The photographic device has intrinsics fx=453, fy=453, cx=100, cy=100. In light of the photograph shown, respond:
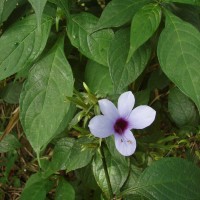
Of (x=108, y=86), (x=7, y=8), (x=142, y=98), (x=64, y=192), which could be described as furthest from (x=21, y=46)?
(x=64, y=192)

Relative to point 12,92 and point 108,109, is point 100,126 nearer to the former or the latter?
point 108,109

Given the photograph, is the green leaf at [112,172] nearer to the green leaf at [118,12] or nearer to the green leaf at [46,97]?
the green leaf at [46,97]

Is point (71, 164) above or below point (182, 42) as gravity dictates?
below

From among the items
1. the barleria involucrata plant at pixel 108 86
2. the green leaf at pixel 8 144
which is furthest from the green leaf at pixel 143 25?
the green leaf at pixel 8 144

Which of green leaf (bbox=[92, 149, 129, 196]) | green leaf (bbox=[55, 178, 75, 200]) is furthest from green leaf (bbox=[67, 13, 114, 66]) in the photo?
green leaf (bbox=[55, 178, 75, 200])

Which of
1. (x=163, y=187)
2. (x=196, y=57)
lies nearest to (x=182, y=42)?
(x=196, y=57)

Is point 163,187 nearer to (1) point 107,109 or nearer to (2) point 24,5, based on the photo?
(1) point 107,109
